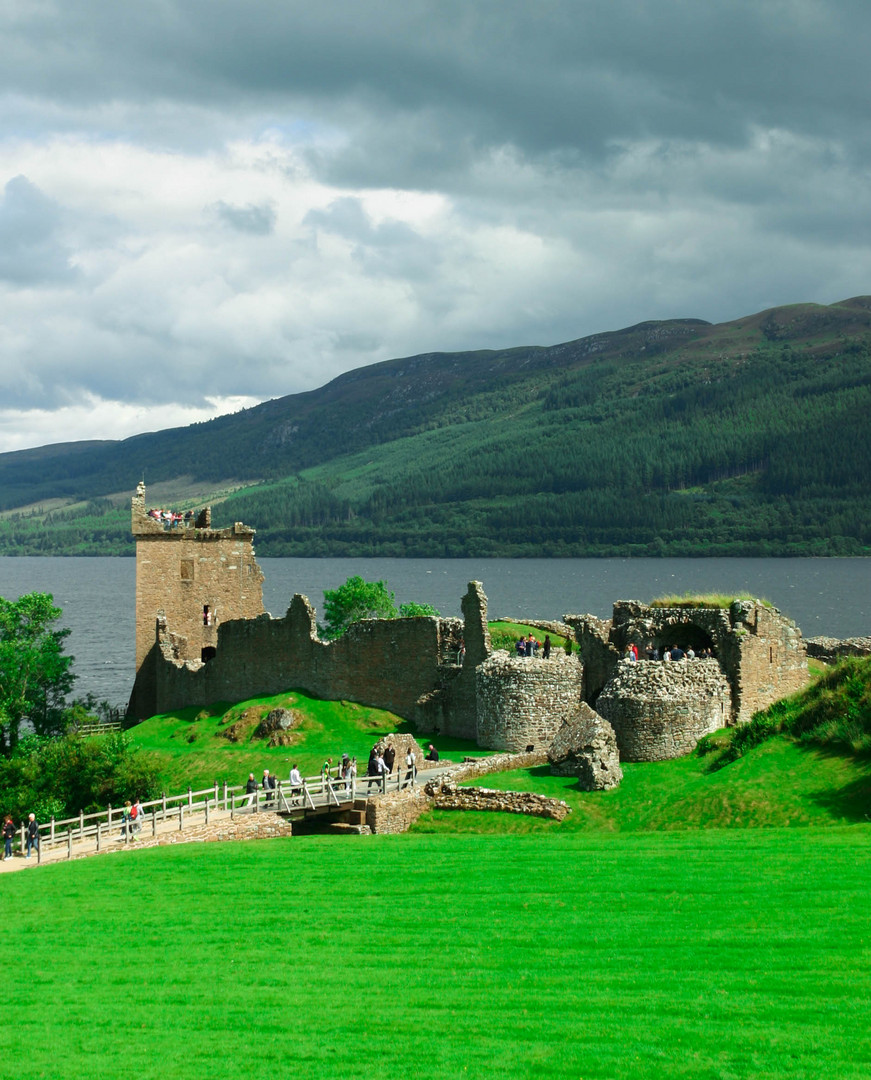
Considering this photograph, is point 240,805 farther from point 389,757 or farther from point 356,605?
point 356,605

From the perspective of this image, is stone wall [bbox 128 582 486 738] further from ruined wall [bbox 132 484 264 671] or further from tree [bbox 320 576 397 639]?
tree [bbox 320 576 397 639]

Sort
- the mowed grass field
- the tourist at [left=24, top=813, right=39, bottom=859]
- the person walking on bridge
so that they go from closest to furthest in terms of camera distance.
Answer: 1. the mowed grass field
2. the tourist at [left=24, top=813, right=39, bottom=859]
3. the person walking on bridge

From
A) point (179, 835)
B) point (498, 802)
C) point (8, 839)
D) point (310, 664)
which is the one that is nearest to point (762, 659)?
point (498, 802)

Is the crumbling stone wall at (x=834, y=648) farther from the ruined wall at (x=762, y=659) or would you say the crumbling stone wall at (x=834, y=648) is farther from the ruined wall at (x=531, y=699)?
the ruined wall at (x=531, y=699)

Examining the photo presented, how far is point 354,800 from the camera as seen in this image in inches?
1342

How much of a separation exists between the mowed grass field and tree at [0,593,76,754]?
36.9 m

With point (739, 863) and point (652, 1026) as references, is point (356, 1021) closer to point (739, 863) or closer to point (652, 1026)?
point (652, 1026)

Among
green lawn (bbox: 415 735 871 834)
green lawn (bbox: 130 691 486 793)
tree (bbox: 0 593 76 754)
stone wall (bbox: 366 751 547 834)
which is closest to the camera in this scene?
green lawn (bbox: 415 735 871 834)

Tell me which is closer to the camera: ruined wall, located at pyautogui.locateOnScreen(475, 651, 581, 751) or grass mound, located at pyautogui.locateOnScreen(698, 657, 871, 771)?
grass mound, located at pyautogui.locateOnScreen(698, 657, 871, 771)

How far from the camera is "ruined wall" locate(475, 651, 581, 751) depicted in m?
40.3

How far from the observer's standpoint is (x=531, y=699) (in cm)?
4041

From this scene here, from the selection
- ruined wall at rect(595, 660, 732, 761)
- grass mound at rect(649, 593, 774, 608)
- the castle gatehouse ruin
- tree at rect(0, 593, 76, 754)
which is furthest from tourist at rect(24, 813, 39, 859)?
tree at rect(0, 593, 76, 754)

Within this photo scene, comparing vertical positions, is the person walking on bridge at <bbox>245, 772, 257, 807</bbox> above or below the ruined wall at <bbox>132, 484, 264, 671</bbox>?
below

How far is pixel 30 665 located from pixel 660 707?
3818 centimetres
